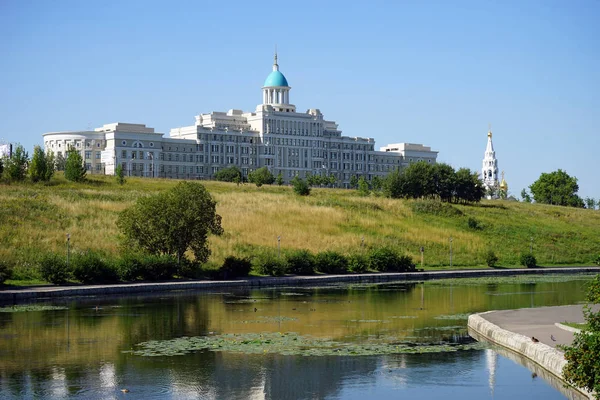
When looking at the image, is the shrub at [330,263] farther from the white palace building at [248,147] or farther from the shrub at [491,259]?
Answer: the white palace building at [248,147]

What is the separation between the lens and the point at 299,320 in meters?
33.6

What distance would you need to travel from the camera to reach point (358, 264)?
5856 cm

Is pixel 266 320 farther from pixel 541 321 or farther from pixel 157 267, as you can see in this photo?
pixel 157 267

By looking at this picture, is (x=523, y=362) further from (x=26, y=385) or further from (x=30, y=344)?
(x=30, y=344)

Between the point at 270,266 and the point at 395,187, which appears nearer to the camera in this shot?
the point at 270,266

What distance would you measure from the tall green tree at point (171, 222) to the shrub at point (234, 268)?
5.18 ft

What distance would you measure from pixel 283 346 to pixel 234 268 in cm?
2579

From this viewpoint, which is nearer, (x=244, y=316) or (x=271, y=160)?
(x=244, y=316)

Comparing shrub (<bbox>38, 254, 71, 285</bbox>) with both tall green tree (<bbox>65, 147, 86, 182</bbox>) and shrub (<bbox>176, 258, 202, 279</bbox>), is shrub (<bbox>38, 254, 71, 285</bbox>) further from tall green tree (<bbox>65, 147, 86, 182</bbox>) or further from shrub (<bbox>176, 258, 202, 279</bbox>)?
tall green tree (<bbox>65, 147, 86, 182</bbox>)

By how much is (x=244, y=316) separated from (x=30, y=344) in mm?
9379

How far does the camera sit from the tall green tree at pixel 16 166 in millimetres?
92062

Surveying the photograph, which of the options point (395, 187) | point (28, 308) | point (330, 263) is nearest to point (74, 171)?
point (395, 187)

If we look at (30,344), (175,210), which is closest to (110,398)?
(30,344)

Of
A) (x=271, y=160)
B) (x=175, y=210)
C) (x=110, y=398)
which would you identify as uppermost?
(x=271, y=160)
